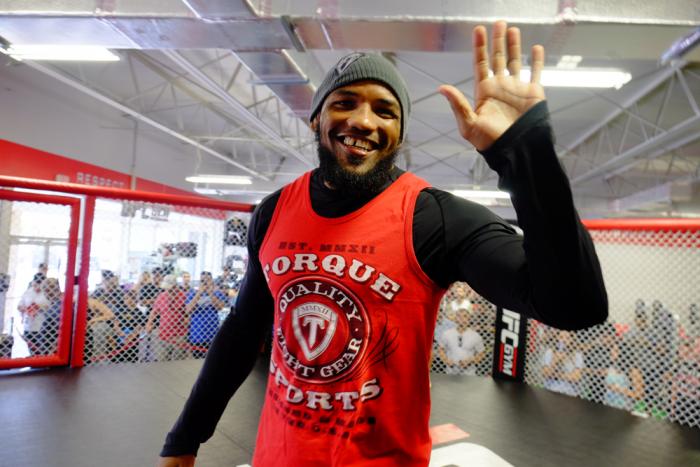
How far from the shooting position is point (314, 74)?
6.21 meters

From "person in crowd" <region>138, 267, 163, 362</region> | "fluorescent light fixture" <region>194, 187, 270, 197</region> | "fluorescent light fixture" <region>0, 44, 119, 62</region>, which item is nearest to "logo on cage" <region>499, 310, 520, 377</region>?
"person in crowd" <region>138, 267, 163, 362</region>

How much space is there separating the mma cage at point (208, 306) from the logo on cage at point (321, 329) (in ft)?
5.74

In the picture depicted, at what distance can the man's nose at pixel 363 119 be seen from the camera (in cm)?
92

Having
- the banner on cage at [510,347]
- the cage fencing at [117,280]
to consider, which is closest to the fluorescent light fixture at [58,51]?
the cage fencing at [117,280]

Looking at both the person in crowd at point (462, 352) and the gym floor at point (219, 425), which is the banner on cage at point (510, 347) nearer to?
the person in crowd at point (462, 352)

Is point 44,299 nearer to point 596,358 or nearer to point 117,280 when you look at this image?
point 117,280

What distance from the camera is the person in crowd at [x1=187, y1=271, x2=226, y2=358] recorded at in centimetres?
304

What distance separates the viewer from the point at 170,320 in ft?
9.62

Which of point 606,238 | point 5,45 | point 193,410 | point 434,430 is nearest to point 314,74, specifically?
point 5,45

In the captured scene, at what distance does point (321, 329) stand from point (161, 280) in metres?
2.32

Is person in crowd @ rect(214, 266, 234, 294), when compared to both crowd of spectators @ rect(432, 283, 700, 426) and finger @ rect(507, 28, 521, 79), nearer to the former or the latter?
crowd of spectators @ rect(432, 283, 700, 426)

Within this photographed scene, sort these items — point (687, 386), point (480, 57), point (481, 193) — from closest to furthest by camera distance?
point (480, 57) < point (687, 386) < point (481, 193)

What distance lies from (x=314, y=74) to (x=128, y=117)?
6.17 m

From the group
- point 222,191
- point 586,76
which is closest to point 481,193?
point 586,76
